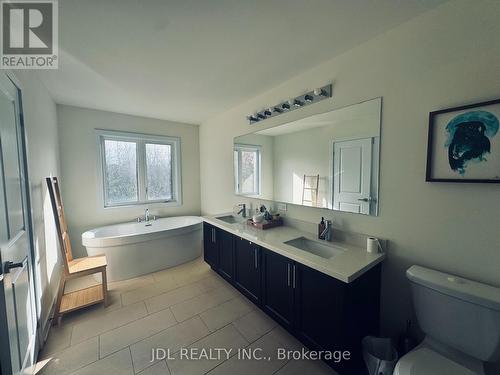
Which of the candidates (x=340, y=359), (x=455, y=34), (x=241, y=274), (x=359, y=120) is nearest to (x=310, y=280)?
(x=340, y=359)

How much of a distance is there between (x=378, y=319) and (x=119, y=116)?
4463mm

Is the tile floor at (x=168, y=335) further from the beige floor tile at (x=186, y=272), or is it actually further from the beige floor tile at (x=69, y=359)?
the beige floor tile at (x=186, y=272)

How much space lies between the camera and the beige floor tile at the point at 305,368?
5.04 ft

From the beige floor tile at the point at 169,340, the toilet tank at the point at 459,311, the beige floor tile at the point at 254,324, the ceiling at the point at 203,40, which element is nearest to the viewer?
the toilet tank at the point at 459,311

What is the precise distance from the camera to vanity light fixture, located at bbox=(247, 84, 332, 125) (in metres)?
1.94

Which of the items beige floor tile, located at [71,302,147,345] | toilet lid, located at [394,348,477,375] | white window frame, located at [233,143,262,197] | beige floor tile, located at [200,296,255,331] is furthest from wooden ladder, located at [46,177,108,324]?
toilet lid, located at [394,348,477,375]

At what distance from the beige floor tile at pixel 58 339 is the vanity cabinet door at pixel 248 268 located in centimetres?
163

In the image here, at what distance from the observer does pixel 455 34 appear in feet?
4.17

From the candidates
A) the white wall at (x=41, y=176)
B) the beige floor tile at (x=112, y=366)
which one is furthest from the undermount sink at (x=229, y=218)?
the white wall at (x=41, y=176)

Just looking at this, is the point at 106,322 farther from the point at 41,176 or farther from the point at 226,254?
the point at 41,176

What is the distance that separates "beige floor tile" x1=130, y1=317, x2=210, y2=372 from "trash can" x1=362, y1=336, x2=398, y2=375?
4.35 feet

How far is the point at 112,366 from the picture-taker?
159 cm

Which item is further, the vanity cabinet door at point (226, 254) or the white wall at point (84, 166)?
the white wall at point (84, 166)

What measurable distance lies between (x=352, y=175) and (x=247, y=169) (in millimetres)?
1574
